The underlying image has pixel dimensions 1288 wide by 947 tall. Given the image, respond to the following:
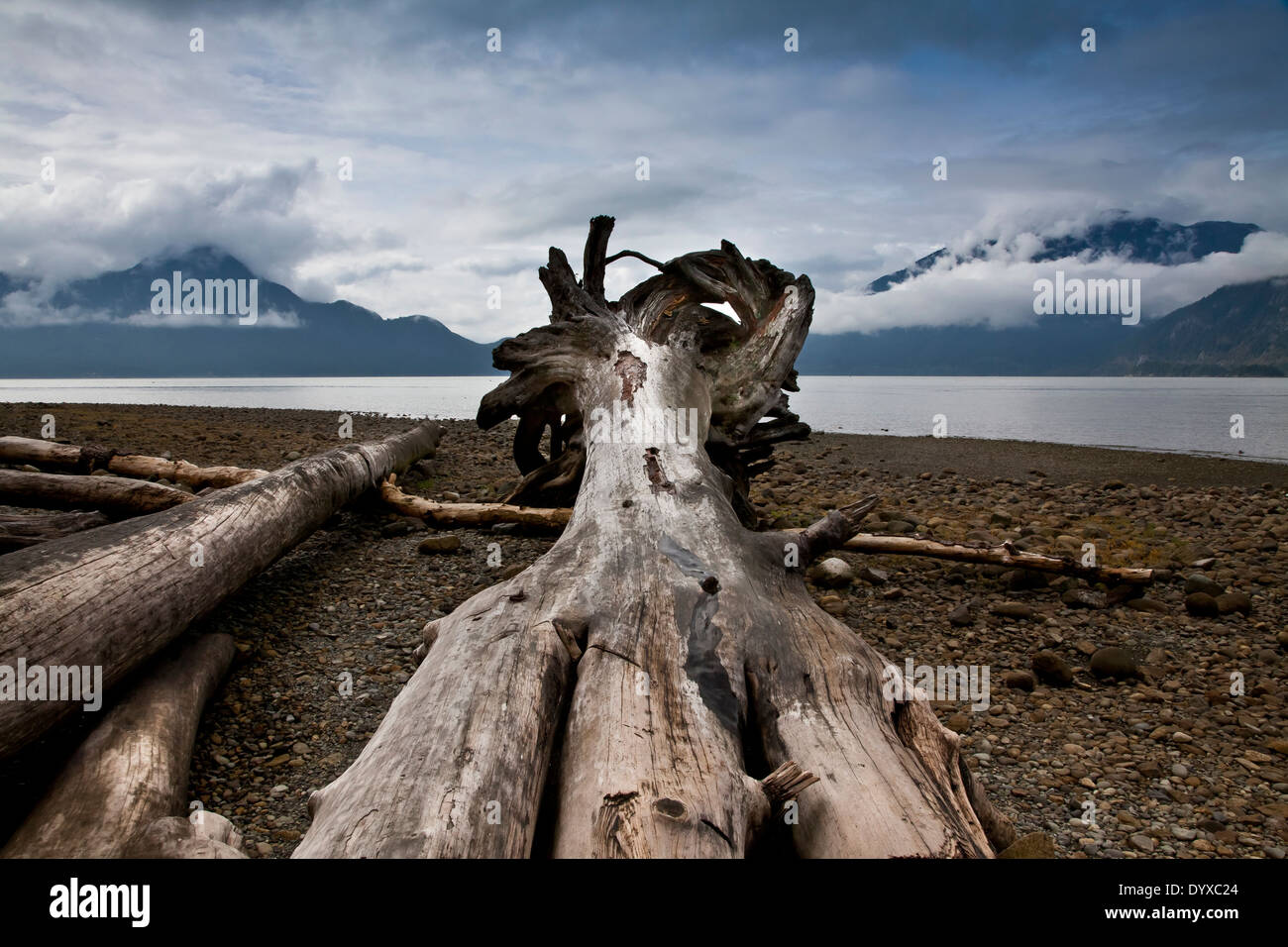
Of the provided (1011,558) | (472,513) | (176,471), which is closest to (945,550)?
(1011,558)

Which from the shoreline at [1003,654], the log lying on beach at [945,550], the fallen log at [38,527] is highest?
the fallen log at [38,527]

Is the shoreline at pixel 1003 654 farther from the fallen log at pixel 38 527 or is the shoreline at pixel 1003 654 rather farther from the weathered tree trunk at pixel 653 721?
the fallen log at pixel 38 527

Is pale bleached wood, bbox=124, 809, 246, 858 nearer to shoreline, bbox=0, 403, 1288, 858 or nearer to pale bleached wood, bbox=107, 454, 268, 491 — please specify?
shoreline, bbox=0, 403, 1288, 858

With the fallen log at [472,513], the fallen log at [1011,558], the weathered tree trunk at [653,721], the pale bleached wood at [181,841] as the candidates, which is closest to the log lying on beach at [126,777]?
the pale bleached wood at [181,841]

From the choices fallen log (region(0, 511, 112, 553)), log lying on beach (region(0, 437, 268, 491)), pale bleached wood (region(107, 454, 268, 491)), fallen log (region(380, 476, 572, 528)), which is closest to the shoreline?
fallen log (region(380, 476, 572, 528))

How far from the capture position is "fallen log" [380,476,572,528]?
23.4 ft

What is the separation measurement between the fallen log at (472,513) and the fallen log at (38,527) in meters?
3.26

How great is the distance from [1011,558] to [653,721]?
4642mm

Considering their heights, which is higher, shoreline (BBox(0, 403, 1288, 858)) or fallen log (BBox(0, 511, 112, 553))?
fallen log (BBox(0, 511, 112, 553))

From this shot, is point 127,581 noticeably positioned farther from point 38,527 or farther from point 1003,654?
point 1003,654

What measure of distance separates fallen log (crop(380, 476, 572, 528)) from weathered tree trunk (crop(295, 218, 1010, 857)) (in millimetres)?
1998

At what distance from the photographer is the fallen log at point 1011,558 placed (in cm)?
613

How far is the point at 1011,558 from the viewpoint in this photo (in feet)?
20.3

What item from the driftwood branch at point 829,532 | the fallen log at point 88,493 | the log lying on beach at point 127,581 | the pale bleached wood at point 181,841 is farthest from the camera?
the fallen log at point 88,493
